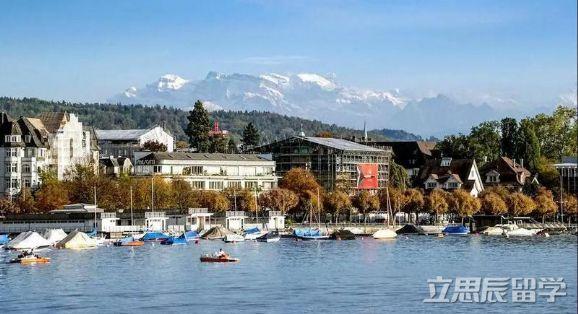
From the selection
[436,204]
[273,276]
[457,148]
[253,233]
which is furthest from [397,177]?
[273,276]

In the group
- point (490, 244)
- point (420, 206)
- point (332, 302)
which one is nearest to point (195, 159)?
point (420, 206)

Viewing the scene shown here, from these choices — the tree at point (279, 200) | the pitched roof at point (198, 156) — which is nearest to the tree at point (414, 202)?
the tree at point (279, 200)

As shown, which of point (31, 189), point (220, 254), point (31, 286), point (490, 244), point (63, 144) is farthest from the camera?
point (63, 144)

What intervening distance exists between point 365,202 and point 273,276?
6721 centimetres

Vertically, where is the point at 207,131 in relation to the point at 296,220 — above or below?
Answer: above

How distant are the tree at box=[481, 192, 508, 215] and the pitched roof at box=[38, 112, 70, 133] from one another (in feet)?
160

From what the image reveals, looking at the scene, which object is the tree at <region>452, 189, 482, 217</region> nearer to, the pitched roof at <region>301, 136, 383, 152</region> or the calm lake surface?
the pitched roof at <region>301, 136, 383, 152</region>

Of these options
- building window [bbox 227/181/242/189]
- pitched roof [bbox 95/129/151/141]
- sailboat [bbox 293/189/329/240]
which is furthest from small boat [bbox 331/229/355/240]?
pitched roof [bbox 95/129/151/141]

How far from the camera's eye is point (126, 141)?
177 meters

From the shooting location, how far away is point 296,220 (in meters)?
139

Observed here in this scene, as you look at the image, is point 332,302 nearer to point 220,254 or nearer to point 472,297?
point 472,297

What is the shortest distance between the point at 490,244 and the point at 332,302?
53.3 metres

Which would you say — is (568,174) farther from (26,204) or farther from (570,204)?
(26,204)

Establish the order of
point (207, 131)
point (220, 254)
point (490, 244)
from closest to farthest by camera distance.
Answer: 1. point (220, 254)
2. point (490, 244)
3. point (207, 131)
